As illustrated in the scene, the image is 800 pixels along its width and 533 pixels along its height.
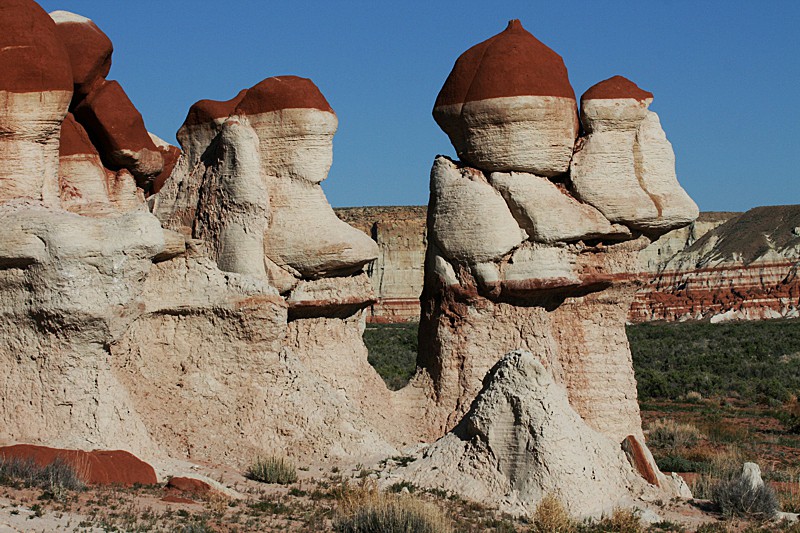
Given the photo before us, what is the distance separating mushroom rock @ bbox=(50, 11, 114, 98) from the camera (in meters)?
15.7

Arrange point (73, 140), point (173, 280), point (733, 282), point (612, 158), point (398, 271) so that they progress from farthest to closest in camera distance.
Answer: point (733, 282) → point (398, 271) → point (612, 158) → point (73, 140) → point (173, 280)

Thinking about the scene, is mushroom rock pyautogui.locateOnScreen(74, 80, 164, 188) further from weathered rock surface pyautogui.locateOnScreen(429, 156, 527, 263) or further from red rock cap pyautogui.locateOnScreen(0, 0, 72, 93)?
weathered rock surface pyautogui.locateOnScreen(429, 156, 527, 263)

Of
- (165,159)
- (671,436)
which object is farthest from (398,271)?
(165,159)

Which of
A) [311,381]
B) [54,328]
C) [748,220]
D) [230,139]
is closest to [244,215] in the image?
[230,139]

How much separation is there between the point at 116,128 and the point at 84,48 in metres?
1.11

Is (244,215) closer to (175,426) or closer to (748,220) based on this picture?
(175,426)

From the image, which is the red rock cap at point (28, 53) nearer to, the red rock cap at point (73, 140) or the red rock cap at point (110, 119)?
the red rock cap at point (73, 140)

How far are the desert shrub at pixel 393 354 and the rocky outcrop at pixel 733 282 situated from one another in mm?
20269

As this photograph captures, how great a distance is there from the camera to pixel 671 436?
2245 centimetres

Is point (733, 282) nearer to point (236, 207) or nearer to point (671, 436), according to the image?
point (671, 436)

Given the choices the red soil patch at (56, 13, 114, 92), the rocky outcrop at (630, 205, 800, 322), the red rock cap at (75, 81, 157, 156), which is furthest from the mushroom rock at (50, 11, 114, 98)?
the rocky outcrop at (630, 205, 800, 322)

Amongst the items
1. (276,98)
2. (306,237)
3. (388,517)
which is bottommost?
(388,517)

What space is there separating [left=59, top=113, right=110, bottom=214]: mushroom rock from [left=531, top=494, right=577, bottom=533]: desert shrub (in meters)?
6.41

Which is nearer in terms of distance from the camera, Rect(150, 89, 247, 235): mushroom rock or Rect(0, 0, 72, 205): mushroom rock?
Rect(0, 0, 72, 205): mushroom rock
